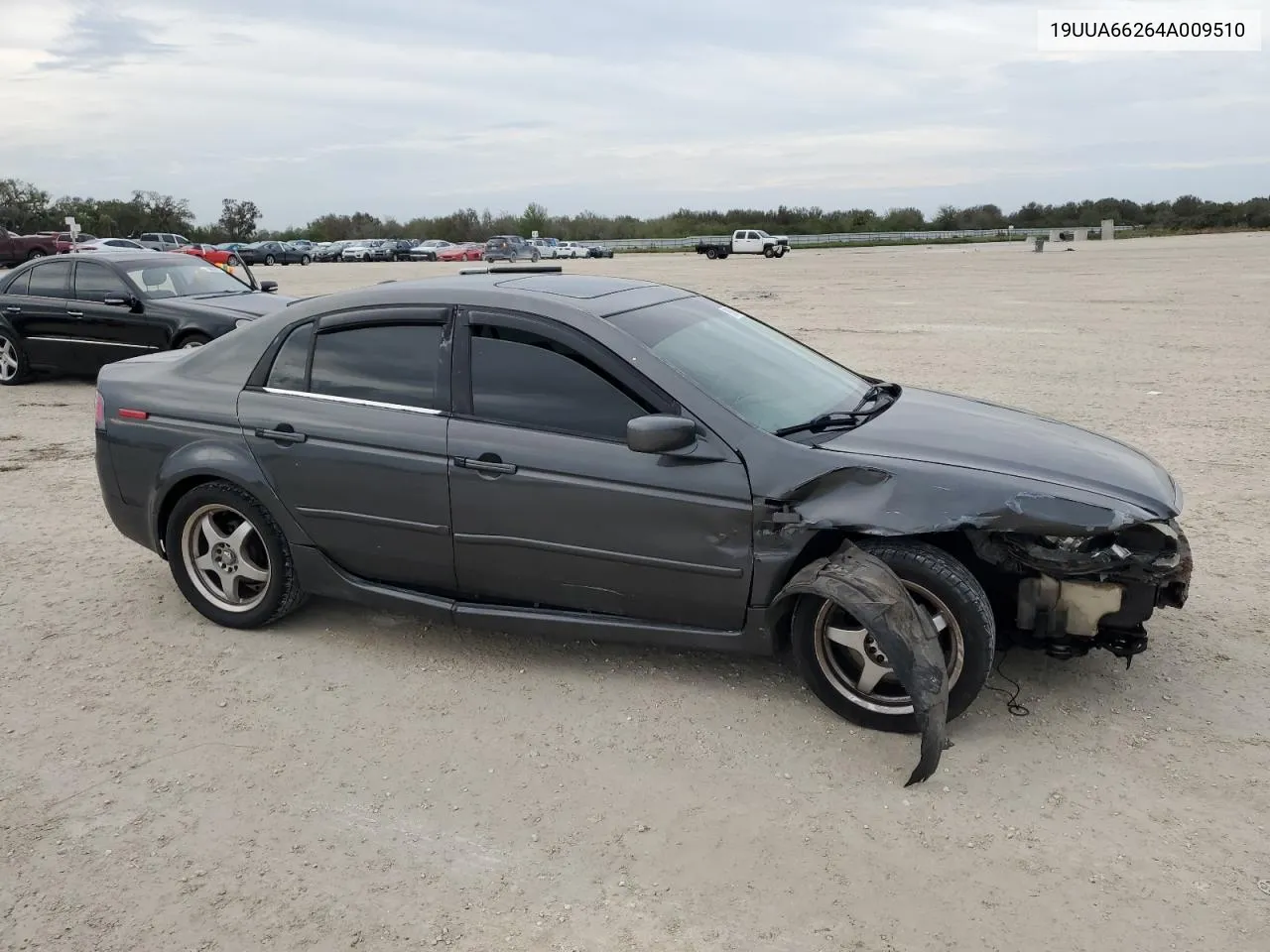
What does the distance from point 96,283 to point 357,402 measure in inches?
332

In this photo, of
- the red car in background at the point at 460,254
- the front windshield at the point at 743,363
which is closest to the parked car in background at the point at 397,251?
the red car in background at the point at 460,254

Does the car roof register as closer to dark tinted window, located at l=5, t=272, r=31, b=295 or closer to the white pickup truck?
dark tinted window, located at l=5, t=272, r=31, b=295

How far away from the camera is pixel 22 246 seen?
41.3 meters

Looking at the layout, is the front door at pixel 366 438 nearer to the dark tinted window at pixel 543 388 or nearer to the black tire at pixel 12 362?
the dark tinted window at pixel 543 388

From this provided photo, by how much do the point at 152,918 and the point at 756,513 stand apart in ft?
7.48

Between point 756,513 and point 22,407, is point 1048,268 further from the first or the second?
point 756,513

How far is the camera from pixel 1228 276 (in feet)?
86.5

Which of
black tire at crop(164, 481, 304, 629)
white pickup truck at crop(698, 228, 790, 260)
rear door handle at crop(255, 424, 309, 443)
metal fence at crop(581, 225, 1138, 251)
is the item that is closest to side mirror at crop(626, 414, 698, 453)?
rear door handle at crop(255, 424, 309, 443)

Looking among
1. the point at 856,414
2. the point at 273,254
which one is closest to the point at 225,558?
the point at 856,414

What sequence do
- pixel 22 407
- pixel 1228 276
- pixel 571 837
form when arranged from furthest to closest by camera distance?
pixel 1228 276, pixel 22 407, pixel 571 837

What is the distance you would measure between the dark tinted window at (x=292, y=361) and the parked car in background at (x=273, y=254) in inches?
2255

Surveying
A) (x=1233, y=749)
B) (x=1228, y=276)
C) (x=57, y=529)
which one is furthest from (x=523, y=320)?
(x=1228, y=276)

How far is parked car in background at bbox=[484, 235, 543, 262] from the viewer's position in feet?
161

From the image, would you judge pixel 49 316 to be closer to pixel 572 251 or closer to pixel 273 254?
pixel 273 254
